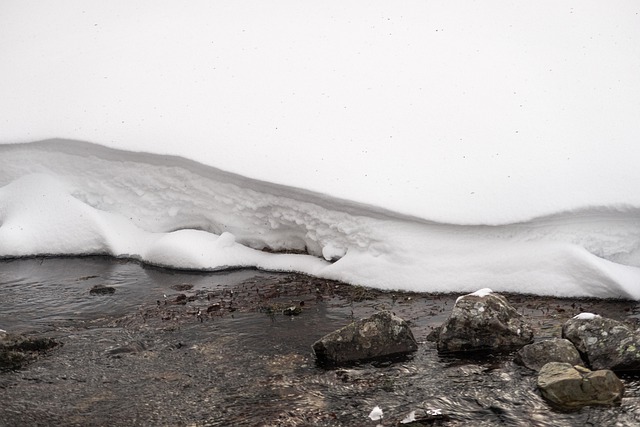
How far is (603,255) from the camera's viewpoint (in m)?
11.3

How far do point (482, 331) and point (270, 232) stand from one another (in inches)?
224

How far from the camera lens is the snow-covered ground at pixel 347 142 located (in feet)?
37.9

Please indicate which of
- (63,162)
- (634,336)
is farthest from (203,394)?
(63,162)

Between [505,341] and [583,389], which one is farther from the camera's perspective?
[505,341]

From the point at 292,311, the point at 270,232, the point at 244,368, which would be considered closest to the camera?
the point at 244,368

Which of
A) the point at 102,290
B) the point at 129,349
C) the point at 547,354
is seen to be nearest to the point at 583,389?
the point at 547,354

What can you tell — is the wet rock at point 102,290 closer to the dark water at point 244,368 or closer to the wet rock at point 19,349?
the dark water at point 244,368

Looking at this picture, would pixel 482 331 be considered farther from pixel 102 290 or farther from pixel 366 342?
pixel 102 290

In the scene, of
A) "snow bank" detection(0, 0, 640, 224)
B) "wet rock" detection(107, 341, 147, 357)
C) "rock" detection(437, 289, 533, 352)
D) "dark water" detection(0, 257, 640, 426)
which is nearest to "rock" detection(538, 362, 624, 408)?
"dark water" detection(0, 257, 640, 426)

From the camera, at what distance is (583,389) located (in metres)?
7.12

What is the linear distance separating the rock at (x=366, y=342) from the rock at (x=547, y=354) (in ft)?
4.70

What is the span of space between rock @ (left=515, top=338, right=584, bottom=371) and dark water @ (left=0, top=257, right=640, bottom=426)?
6.0 inches

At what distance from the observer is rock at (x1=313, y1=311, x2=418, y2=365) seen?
27.7ft

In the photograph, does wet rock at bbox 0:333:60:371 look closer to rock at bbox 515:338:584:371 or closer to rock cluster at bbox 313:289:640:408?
rock cluster at bbox 313:289:640:408
